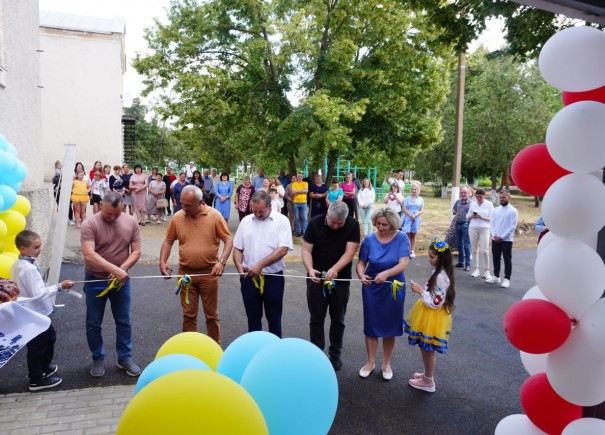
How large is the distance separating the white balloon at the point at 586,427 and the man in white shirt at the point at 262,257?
3.02 metres

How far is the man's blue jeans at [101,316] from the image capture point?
184 inches

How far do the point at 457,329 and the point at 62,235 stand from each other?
Result: 5.57 m

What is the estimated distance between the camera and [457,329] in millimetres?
6551

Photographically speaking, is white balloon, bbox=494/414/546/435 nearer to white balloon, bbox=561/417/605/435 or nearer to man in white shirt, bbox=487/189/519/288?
white balloon, bbox=561/417/605/435

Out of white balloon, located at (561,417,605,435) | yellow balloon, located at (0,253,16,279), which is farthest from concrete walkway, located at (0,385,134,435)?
white balloon, located at (561,417,605,435)

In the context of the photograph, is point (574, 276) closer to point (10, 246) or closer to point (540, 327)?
point (540, 327)

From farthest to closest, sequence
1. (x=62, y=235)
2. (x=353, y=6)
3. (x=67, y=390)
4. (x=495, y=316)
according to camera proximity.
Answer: (x=353, y=6) < (x=495, y=316) < (x=62, y=235) < (x=67, y=390)

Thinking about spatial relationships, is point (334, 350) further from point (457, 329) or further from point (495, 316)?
point (495, 316)

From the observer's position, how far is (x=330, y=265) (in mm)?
5008

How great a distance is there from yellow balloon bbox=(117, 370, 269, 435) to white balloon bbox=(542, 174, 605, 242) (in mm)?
1916

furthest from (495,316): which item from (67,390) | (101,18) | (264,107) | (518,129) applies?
(101,18)

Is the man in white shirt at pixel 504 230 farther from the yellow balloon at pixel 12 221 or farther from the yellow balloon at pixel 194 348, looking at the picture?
the yellow balloon at pixel 12 221

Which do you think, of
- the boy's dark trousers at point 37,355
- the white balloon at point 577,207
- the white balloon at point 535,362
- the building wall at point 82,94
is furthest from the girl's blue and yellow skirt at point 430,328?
the building wall at point 82,94

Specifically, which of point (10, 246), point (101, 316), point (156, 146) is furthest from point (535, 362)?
point (156, 146)
